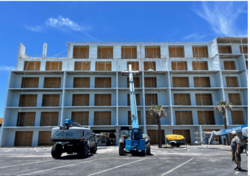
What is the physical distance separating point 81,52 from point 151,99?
59.0ft

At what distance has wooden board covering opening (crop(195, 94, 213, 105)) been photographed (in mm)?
37375

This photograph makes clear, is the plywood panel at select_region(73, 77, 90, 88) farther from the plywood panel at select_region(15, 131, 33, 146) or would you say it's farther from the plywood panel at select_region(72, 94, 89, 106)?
the plywood panel at select_region(15, 131, 33, 146)

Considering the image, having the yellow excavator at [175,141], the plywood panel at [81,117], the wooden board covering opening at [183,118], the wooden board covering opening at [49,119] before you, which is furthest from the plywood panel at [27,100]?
the wooden board covering opening at [183,118]

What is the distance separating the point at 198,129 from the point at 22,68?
36.6m

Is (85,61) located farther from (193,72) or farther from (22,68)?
(193,72)

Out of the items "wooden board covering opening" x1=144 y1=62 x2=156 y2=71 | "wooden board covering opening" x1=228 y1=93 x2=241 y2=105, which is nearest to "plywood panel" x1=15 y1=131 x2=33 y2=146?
"wooden board covering opening" x1=144 y1=62 x2=156 y2=71

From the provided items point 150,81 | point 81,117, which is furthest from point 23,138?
point 150,81

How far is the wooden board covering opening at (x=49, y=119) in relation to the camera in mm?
35531

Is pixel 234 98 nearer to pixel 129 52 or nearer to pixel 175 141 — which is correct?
pixel 175 141

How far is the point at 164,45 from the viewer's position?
40812 mm

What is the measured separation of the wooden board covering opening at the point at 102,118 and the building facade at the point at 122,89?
0.19 m

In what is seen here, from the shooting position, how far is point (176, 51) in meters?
41.0

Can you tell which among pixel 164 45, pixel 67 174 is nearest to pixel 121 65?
pixel 164 45

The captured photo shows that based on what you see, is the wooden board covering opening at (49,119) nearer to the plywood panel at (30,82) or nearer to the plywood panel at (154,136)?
the plywood panel at (30,82)
